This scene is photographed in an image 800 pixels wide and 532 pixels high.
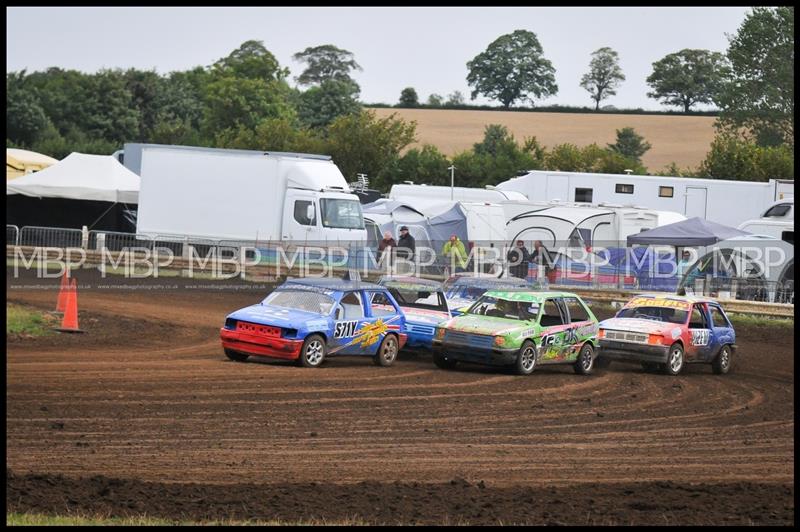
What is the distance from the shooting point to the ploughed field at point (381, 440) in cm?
1052

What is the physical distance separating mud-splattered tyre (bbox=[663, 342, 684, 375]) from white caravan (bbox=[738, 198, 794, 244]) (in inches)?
591

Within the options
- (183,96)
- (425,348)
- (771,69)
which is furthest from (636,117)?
(425,348)

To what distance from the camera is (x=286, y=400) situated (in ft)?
54.0

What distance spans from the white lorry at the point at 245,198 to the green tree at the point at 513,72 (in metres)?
80.1

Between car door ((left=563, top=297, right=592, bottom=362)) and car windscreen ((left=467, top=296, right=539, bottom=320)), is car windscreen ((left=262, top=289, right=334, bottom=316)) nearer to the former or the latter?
car windscreen ((left=467, top=296, right=539, bottom=320))

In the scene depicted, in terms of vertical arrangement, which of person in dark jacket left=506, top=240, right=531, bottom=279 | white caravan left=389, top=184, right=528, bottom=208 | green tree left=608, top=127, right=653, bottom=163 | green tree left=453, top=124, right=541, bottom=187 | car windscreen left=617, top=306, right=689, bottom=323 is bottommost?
car windscreen left=617, top=306, right=689, bottom=323

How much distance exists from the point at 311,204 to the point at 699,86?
339 feet

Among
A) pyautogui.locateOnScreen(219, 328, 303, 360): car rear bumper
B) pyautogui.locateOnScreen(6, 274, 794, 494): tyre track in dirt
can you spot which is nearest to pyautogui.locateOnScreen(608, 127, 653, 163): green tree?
pyautogui.locateOnScreen(6, 274, 794, 494): tyre track in dirt

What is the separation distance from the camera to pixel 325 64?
168500mm

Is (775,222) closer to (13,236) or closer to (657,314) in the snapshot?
(657,314)

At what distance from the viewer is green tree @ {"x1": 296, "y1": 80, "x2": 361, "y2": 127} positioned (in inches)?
3981

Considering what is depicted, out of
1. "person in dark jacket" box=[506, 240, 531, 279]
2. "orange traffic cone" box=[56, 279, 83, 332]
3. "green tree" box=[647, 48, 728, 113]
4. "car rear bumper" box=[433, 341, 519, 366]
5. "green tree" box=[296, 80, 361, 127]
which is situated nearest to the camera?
"car rear bumper" box=[433, 341, 519, 366]

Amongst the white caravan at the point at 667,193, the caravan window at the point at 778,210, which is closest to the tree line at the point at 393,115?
the white caravan at the point at 667,193

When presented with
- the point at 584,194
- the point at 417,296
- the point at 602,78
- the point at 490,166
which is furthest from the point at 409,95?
the point at 417,296
